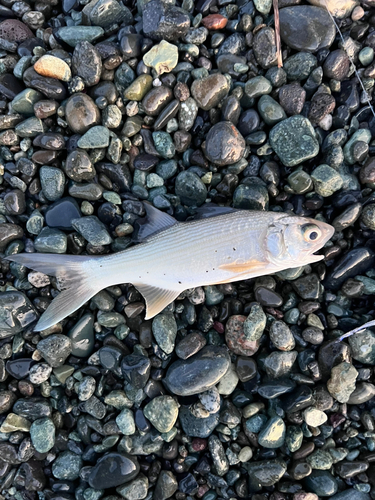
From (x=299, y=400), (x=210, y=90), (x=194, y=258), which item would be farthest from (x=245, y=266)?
(x=210, y=90)

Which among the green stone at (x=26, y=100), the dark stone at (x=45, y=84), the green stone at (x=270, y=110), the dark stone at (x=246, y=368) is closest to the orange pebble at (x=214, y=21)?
the green stone at (x=270, y=110)

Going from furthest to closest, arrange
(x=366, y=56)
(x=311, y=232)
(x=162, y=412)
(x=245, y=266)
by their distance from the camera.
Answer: (x=366, y=56), (x=162, y=412), (x=245, y=266), (x=311, y=232)

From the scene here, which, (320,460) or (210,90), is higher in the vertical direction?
(210,90)

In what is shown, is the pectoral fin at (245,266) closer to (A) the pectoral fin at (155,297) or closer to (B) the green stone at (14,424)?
(A) the pectoral fin at (155,297)

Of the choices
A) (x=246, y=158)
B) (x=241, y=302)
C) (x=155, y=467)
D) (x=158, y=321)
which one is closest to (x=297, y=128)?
(x=246, y=158)

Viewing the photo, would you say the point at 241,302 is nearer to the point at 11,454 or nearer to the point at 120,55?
the point at 11,454

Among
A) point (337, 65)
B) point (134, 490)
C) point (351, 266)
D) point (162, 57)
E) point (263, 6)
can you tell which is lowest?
point (134, 490)

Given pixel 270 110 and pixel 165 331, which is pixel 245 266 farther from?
pixel 270 110
